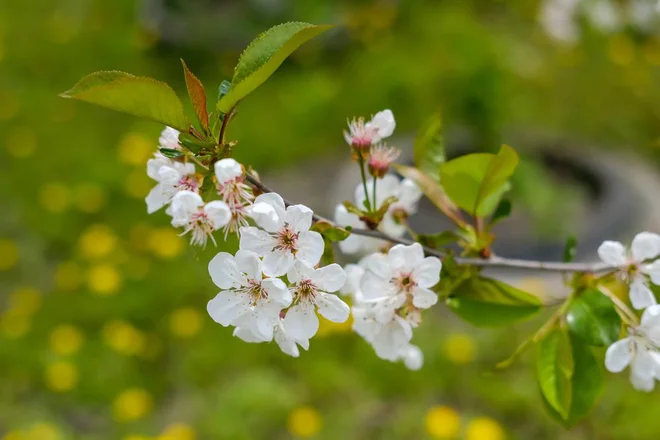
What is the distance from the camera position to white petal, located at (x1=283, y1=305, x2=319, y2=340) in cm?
65

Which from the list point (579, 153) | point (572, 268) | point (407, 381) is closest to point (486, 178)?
point (572, 268)

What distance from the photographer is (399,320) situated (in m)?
0.71

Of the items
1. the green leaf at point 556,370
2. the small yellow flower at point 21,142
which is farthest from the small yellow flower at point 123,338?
the green leaf at point 556,370

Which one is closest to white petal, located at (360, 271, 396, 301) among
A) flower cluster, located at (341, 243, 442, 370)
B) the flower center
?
flower cluster, located at (341, 243, 442, 370)

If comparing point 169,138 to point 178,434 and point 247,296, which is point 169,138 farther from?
point 178,434

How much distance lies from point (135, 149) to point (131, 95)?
2288 mm

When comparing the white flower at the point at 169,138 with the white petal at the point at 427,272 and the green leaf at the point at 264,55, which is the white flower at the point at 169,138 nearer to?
the green leaf at the point at 264,55

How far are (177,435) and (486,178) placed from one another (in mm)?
1287

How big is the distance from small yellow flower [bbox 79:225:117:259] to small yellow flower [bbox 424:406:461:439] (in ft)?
4.08

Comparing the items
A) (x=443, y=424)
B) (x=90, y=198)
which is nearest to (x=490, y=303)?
(x=443, y=424)

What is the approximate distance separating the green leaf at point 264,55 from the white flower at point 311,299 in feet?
0.53

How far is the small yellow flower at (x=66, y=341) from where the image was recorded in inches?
80.0

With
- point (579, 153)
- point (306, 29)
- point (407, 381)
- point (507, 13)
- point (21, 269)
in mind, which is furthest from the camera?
point (507, 13)

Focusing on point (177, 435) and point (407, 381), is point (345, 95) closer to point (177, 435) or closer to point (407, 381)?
point (407, 381)
